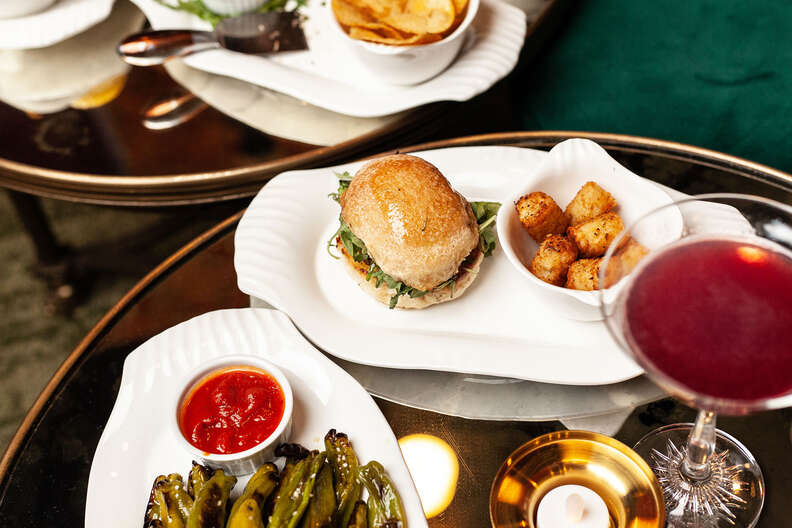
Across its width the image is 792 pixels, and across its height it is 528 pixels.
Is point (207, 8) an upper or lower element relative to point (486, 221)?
upper

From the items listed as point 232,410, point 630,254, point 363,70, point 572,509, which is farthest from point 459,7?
point 572,509

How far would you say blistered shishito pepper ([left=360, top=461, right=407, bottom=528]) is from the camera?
1383 millimetres

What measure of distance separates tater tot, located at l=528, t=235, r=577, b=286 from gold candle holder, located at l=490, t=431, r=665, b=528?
0.35 meters

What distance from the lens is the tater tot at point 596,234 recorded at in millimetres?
1671

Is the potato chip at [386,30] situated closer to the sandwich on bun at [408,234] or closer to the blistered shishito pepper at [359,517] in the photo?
the sandwich on bun at [408,234]

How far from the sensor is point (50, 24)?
2.43m

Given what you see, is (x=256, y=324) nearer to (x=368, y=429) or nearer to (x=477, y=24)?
(x=368, y=429)

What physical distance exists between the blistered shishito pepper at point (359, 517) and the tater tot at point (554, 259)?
2.10ft

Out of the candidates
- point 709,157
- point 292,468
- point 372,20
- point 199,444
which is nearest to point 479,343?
point 292,468

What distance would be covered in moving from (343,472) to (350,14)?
1.34m

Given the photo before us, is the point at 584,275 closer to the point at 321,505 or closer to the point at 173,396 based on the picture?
the point at 321,505

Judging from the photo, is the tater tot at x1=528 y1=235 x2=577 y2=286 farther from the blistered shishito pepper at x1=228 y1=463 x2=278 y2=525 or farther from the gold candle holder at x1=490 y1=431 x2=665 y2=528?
the blistered shishito pepper at x1=228 y1=463 x2=278 y2=525

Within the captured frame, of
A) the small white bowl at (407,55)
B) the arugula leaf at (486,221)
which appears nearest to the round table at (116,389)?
the arugula leaf at (486,221)

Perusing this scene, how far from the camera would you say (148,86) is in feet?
7.76
